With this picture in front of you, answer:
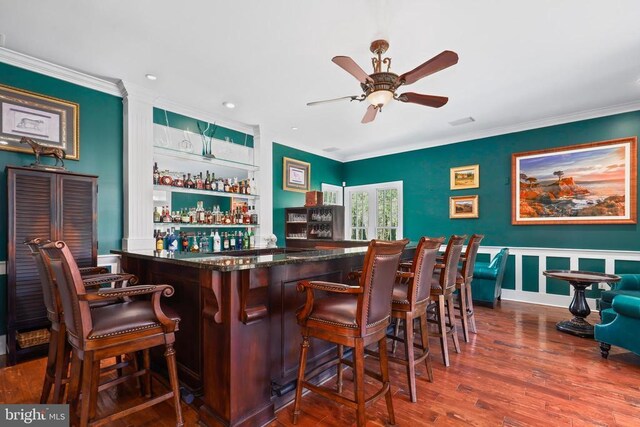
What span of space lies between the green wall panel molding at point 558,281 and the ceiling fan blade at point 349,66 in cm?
437

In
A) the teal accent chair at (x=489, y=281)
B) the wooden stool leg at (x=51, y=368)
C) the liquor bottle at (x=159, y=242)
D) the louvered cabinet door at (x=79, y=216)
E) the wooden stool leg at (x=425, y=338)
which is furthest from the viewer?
the teal accent chair at (x=489, y=281)

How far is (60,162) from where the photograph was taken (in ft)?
10.5

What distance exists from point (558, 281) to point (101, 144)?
6581 millimetres

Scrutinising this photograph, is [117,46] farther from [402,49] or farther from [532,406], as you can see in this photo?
[532,406]

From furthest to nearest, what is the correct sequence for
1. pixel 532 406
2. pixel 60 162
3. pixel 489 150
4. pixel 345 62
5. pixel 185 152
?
pixel 489 150 < pixel 185 152 < pixel 60 162 < pixel 345 62 < pixel 532 406

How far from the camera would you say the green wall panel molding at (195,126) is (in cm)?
415

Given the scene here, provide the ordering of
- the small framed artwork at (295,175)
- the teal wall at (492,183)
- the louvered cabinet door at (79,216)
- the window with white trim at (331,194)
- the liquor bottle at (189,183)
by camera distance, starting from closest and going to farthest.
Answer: the louvered cabinet door at (79,216)
the liquor bottle at (189,183)
the teal wall at (492,183)
the small framed artwork at (295,175)
the window with white trim at (331,194)

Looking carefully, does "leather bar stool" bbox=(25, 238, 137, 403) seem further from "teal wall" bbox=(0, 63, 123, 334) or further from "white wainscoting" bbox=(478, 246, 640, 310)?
"white wainscoting" bbox=(478, 246, 640, 310)

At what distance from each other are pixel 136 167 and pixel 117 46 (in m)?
1.34

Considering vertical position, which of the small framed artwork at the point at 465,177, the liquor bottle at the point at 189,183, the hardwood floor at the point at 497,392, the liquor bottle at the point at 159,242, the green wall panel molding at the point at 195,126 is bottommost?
the hardwood floor at the point at 497,392

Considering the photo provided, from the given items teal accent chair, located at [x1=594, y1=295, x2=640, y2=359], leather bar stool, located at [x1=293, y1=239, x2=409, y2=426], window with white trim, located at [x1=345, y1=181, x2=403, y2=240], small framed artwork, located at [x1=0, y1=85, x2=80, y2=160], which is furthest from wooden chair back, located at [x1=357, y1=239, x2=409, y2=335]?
window with white trim, located at [x1=345, y1=181, x2=403, y2=240]

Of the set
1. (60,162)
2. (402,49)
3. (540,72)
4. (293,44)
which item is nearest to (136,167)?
(60,162)

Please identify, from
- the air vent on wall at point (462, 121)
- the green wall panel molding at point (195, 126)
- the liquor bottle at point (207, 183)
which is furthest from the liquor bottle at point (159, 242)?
the air vent on wall at point (462, 121)

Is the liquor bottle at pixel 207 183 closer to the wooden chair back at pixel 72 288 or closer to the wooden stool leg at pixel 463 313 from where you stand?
the wooden chair back at pixel 72 288
